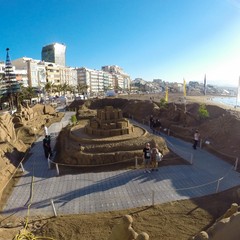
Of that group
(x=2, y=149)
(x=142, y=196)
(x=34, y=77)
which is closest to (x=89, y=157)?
(x=142, y=196)

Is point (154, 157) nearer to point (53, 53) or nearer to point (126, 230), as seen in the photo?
point (126, 230)

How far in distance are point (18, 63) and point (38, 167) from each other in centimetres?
6714

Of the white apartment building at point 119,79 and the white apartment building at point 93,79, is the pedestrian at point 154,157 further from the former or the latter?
the white apartment building at point 119,79

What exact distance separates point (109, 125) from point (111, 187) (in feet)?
21.9

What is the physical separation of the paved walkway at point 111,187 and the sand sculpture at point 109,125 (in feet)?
14.9

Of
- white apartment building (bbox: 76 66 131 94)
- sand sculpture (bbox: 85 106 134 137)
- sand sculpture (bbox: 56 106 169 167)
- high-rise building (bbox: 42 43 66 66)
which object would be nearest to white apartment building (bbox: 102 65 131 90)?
white apartment building (bbox: 76 66 131 94)

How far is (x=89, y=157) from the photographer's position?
12023 millimetres

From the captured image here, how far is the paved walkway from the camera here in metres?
8.10

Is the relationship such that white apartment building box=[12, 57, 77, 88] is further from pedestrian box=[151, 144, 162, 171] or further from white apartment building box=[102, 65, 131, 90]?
pedestrian box=[151, 144, 162, 171]

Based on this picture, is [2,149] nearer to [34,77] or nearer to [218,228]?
[218,228]

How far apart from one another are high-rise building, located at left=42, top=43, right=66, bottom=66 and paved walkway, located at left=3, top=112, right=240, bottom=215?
115134 mm

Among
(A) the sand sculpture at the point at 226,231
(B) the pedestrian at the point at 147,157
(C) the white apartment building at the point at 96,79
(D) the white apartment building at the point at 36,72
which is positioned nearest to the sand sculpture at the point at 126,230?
(A) the sand sculpture at the point at 226,231

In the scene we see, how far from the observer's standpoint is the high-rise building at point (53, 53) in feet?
382

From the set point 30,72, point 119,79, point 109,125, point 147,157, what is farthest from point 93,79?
point 147,157
